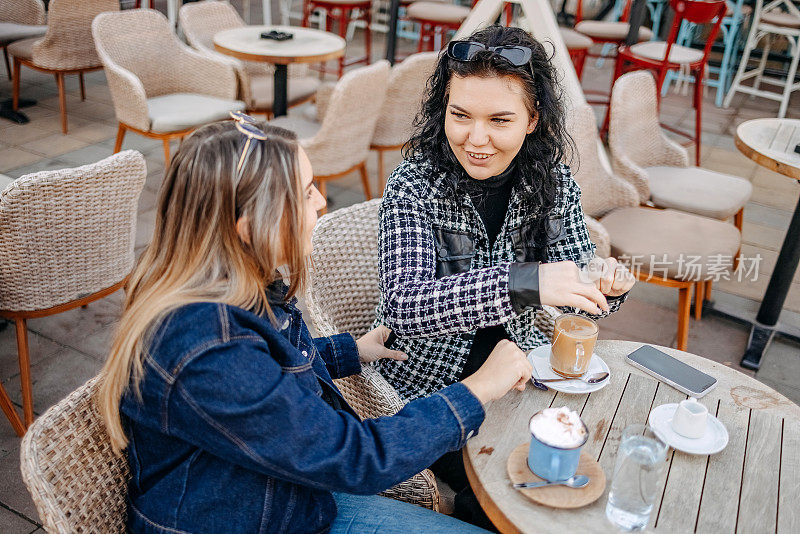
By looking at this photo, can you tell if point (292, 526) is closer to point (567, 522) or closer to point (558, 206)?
point (567, 522)

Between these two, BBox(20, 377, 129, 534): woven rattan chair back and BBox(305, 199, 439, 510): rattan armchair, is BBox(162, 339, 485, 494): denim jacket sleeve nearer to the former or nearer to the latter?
BBox(20, 377, 129, 534): woven rattan chair back

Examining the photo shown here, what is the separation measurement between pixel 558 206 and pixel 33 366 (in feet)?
6.69

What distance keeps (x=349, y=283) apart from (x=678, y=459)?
37.1 inches

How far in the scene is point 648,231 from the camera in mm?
2811

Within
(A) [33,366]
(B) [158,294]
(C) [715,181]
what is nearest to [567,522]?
(B) [158,294]

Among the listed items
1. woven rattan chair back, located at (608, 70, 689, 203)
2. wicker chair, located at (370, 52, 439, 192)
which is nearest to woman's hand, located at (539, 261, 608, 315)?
woven rattan chair back, located at (608, 70, 689, 203)

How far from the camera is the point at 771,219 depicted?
171 inches

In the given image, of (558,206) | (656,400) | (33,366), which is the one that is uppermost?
(558,206)

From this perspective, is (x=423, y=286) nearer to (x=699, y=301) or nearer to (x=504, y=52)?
(x=504, y=52)

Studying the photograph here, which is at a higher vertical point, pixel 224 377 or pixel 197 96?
pixel 224 377

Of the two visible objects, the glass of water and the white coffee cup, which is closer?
the glass of water

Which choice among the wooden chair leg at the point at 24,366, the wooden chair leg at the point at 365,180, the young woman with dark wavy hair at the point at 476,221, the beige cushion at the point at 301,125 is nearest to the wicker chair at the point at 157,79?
the beige cushion at the point at 301,125

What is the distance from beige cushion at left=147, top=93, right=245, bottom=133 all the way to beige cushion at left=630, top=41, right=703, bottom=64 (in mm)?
2743

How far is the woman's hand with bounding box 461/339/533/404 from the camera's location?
1254 millimetres
